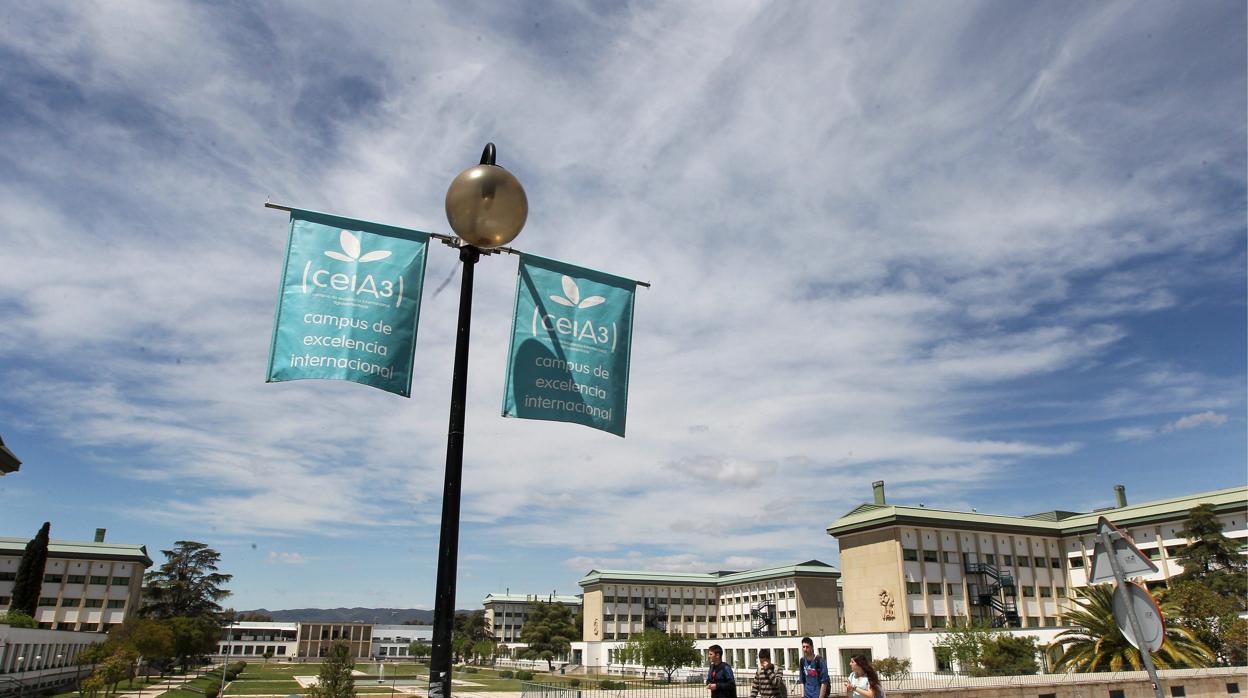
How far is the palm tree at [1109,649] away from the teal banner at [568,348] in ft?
67.7

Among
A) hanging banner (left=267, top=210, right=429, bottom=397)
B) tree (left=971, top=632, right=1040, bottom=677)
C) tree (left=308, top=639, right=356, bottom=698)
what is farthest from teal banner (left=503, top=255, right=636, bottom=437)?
tree (left=971, top=632, right=1040, bottom=677)

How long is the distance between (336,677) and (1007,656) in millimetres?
39569

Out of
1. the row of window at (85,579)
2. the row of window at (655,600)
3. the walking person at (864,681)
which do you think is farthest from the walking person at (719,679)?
the row of window at (85,579)

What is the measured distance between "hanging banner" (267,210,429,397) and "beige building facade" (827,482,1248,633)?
59.7 meters

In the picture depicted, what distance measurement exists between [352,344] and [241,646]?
166857 millimetres

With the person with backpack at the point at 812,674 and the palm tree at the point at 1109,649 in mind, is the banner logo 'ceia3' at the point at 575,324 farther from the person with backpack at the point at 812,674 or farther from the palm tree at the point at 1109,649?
the palm tree at the point at 1109,649

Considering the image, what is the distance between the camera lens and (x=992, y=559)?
2549 inches

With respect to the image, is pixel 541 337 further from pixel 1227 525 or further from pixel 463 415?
pixel 1227 525

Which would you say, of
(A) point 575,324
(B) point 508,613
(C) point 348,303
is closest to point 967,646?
(A) point 575,324

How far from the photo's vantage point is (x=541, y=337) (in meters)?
8.48

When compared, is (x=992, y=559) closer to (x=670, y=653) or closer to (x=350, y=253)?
(x=670, y=653)

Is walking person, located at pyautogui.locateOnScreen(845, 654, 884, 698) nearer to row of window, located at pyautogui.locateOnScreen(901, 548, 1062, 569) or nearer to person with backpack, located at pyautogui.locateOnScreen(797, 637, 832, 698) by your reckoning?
person with backpack, located at pyautogui.locateOnScreen(797, 637, 832, 698)

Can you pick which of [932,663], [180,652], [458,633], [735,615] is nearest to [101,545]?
[180,652]

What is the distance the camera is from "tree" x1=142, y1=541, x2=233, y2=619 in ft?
285
